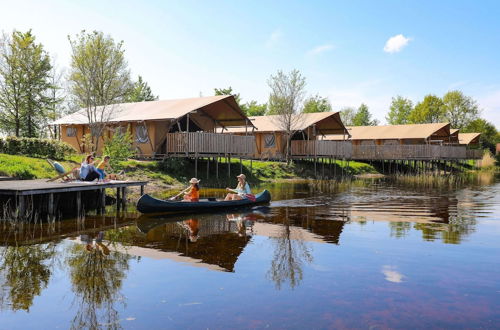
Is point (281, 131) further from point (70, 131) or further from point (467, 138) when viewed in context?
point (467, 138)

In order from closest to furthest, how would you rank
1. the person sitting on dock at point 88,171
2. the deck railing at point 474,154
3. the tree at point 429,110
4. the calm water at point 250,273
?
the calm water at point 250,273 < the person sitting on dock at point 88,171 < the deck railing at point 474,154 < the tree at point 429,110

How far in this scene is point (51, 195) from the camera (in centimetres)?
1455

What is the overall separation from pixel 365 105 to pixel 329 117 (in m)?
59.1

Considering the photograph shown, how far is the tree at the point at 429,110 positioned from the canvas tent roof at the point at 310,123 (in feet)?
145

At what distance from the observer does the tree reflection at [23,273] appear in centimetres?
738

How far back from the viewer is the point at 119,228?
13.6 m

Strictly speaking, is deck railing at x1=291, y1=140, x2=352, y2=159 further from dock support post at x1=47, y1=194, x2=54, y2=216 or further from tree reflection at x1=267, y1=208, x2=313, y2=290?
dock support post at x1=47, y1=194, x2=54, y2=216

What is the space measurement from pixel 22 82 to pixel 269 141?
2110 cm

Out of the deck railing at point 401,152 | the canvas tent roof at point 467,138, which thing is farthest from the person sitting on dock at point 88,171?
the canvas tent roof at point 467,138

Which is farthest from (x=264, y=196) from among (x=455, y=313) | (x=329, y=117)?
(x=329, y=117)

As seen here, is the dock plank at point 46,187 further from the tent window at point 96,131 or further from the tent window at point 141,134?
the tent window at point 96,131

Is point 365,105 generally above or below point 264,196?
above

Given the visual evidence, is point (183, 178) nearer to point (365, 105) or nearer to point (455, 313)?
point (455, 313)

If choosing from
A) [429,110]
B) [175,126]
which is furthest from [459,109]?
[175,126]
